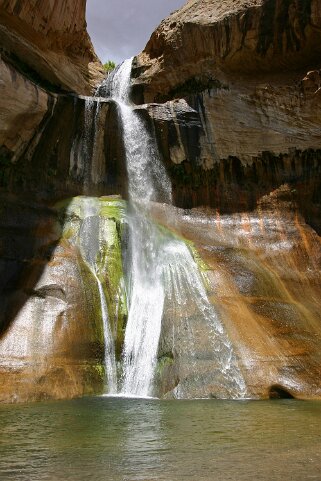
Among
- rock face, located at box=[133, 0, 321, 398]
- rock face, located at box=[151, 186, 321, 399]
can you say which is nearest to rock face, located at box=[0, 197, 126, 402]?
rock face, located at box=[151, 186, 321, 399]

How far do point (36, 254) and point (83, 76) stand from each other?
41.2 feet

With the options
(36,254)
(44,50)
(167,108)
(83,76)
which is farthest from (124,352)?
(83,76)

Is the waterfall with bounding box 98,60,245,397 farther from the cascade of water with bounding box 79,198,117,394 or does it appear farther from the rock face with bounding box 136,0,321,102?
the rock face with bounding box 136,0,321,102

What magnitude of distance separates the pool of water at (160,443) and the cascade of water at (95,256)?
10.2ft

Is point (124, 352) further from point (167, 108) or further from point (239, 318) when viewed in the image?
point (167, 108)

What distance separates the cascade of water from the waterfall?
0.34m

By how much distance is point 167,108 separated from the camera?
21469mm

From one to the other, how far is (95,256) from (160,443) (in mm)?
9588

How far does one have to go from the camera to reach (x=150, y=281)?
15.2 metres

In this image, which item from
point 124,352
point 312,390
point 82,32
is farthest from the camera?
point 82,32

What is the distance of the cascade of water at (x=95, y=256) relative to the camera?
1257 cm

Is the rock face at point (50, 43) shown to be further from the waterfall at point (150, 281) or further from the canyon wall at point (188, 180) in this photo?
the waterfall at point (150, 281)

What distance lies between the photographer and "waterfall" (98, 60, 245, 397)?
40.7 ft

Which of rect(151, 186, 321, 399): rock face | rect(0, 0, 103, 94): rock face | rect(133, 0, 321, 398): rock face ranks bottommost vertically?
rect(151, 186, 321, 399): rock face
